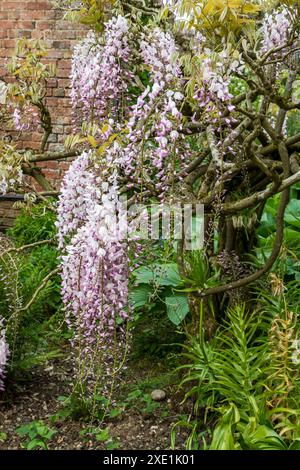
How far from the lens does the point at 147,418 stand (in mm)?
2961

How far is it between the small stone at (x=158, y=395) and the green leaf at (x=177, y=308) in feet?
1.09

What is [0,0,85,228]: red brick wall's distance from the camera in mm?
5203

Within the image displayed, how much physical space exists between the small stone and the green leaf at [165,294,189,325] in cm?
33

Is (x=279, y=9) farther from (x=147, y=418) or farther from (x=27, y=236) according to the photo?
(x=27, y=236)

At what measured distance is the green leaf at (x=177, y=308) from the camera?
331 centimetres

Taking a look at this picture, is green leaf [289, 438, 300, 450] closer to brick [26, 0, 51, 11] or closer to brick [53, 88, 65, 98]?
brick [53, 88, 65, 98]

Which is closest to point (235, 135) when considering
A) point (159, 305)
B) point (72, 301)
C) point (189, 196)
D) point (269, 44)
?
point (189, 196)

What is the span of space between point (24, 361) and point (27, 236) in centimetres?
176

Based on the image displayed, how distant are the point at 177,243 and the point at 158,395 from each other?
0.66 metres

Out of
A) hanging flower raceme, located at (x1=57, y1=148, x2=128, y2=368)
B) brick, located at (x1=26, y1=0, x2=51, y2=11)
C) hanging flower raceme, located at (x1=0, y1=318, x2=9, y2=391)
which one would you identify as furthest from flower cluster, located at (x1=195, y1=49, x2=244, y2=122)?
brick, located at (x1=26, y1=0, x2=51, y2=11)

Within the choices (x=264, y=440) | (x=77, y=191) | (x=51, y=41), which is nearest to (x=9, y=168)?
(x=77, y=191)

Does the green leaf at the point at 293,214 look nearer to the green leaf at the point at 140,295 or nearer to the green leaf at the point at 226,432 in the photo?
the green leaf at the point at 140,295

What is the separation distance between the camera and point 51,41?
206 inches

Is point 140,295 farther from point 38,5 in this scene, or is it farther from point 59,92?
point 38,5
